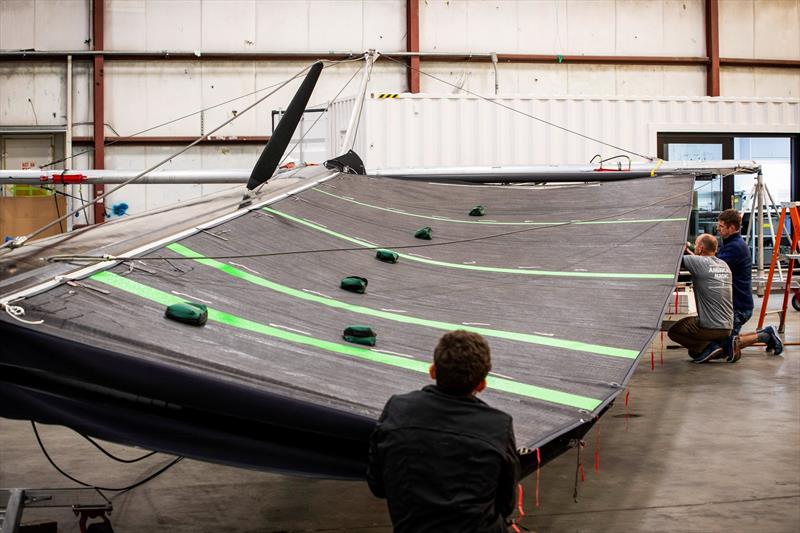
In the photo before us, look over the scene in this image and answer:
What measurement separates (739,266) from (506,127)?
4114 mm

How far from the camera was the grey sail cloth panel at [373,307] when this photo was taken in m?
2.89

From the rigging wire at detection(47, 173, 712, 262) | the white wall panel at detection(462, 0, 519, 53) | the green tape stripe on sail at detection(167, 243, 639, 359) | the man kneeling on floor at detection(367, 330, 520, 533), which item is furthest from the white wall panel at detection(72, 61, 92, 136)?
the man kneeling on floor at detection(367, 330, 520, 533)

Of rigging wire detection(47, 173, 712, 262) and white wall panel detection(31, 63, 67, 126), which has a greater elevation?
white wall panel detection(31, 63, 67, 126)

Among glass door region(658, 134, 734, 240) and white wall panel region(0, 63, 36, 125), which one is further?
white wall panel region(0, 63, 36, 125)

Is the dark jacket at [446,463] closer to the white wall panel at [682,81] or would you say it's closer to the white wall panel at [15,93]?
the white wall panel at [15,93]

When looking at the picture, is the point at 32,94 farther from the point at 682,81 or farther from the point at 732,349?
the point at 732,349

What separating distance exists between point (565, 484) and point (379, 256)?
5.34 feet

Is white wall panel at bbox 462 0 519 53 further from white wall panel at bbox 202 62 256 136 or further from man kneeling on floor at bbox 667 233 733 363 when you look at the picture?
man kneeling on floor at bbox 667 233 733 363

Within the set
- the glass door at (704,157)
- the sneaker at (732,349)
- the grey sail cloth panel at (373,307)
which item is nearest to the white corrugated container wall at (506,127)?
the glass door at (704,157)

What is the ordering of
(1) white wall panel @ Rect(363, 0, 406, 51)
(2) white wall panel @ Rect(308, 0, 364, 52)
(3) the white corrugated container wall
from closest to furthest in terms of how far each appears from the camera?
(3) the white corrugated container wall < (2) white wall panel @ Rect(308, 0, 364, 52) < (1) white wall panel @ Rect(363, 0, 406, 51)

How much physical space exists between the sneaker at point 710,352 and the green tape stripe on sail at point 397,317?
5165mm

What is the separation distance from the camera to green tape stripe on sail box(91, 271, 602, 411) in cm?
333

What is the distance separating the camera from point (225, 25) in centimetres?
1584

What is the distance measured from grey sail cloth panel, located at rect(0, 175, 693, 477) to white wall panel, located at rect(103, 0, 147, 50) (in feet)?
33.2
